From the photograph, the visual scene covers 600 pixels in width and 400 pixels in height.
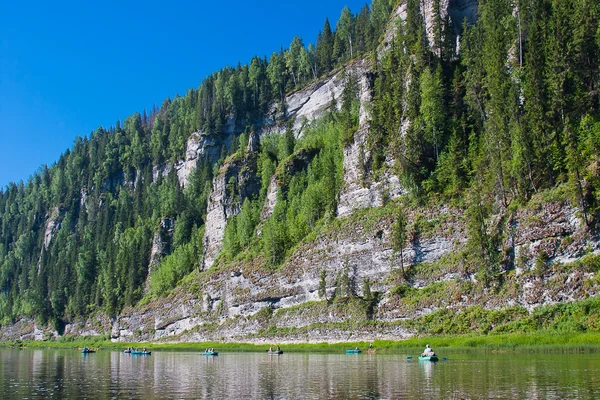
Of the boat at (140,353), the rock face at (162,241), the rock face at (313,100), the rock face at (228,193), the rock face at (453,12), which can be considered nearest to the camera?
the boat at (140,353)

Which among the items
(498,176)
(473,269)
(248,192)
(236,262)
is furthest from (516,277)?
(248,192)

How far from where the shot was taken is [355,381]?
40.3m

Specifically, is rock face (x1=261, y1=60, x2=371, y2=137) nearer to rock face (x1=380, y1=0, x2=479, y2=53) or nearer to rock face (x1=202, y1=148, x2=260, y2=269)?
rock face (x1=202, y1=148, x2=260, y2=269)

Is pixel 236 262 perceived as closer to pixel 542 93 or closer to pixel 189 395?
pixel 542 93

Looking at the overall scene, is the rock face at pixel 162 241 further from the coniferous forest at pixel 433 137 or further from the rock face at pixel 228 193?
the rock face at pixel 228 193

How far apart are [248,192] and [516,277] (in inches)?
3272

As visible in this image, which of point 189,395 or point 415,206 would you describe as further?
point 415,206

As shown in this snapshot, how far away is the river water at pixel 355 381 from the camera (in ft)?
108

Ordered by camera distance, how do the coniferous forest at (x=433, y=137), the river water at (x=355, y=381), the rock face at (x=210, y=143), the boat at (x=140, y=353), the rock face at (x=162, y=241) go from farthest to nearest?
the rock face at (x=210, y=143), the rock face at (x=162, y=241), the boat at (x=140, y=353), the coniferous forest at (x=433, y=137), the river water at (x=355, y=381)

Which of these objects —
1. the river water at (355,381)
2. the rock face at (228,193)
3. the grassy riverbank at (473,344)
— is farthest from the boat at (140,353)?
the river water at (355,381)

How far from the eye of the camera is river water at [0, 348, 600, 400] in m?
32.8

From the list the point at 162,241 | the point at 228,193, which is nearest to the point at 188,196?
the point at 162,241

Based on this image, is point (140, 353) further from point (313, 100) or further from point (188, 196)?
point (313, 100)

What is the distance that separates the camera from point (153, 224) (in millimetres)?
174875
